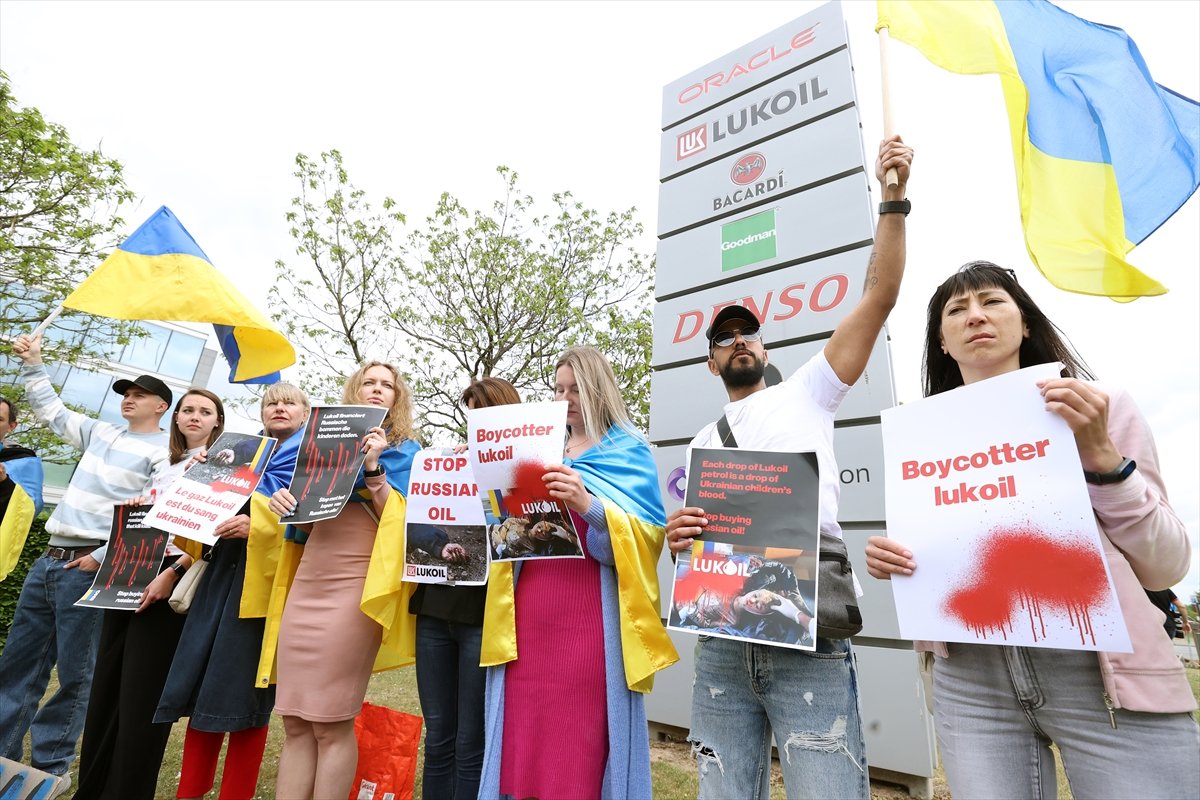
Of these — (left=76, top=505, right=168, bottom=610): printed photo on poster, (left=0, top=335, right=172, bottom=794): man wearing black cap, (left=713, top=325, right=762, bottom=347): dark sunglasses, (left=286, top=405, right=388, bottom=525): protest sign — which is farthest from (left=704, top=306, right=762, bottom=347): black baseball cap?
(left=0, top=335, right=172, bottom=794): man wearing black cap

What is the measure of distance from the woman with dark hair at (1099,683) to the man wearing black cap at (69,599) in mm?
4000

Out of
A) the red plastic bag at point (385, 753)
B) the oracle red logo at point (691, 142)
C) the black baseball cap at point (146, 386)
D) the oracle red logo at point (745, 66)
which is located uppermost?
the oracle red logo at point (745, 66)

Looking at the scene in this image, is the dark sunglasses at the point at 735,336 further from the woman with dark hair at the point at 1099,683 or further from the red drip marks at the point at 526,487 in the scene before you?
the woman with dark hair at the point at 1099,683

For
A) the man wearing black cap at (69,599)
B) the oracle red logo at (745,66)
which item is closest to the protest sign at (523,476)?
the man wearing black cap at (69,599)

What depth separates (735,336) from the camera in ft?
7.44

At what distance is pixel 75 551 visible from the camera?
3.46m

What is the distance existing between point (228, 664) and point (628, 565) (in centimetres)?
210

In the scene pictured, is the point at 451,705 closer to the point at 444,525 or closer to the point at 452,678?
the point at 452,678

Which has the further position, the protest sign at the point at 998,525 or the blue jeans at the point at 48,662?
the blue jeans at the point at 48,662

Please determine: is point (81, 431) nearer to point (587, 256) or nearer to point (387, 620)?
point (387, 620)

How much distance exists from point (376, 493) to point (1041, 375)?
251 centimetres

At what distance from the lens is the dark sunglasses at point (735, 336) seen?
225cm

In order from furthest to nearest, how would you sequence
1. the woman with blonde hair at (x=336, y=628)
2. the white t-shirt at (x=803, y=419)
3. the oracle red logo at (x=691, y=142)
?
the oracle red logo at (x=691, y=142) → the woman with blonde hair at (x=336, y=628) → the white t-shirt at (x=803, y=419)

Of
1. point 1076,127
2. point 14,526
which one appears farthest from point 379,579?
point 1076,127
